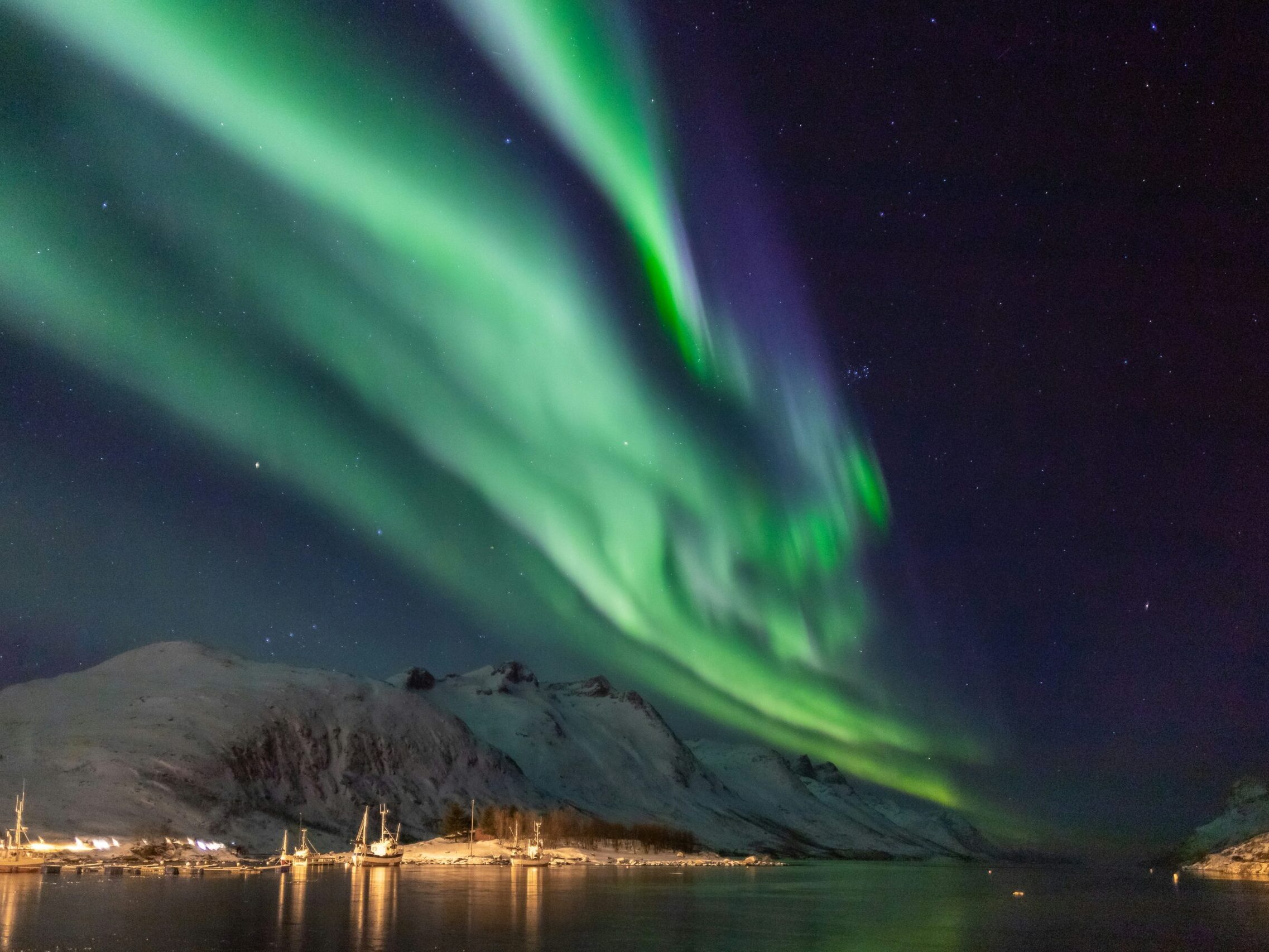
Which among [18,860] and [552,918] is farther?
[18,860]

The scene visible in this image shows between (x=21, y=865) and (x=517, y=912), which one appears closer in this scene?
(x=517, y=912)

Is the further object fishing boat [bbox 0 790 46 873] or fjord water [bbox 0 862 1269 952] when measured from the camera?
fishing boat [bbox 0 790 46 873]

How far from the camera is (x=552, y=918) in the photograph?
90.2m

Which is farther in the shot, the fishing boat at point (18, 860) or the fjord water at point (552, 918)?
the fishing boat at point (18, 860)

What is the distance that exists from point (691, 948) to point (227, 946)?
2549cm

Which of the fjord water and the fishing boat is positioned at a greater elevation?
the fishing boat

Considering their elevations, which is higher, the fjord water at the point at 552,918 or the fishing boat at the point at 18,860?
the fishing boat at the point at 18,860

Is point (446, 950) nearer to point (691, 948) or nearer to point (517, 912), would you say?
point (691, 948)

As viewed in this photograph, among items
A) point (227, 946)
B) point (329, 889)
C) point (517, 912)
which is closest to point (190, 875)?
point (329, 889)

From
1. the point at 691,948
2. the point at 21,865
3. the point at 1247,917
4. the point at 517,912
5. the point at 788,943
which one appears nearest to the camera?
the point at 691,948

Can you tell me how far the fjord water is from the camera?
226ft

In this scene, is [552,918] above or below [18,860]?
below

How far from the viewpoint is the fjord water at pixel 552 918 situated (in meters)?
68.8

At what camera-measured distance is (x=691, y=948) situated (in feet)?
221
